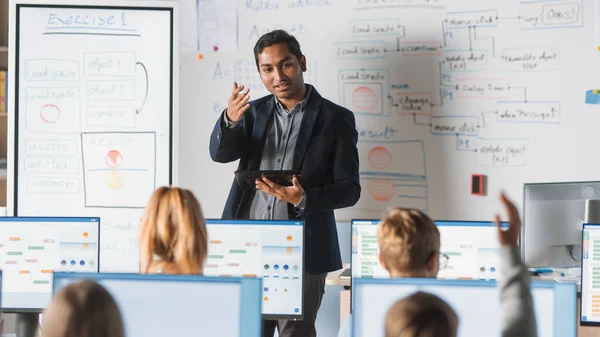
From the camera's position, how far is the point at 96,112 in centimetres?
447

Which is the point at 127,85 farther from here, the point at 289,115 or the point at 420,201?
the point at 420,201

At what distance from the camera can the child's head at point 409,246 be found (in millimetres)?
2080

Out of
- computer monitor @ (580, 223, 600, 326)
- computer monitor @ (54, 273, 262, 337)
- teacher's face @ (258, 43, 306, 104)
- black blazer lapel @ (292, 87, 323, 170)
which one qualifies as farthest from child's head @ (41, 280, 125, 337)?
teacher's face @ (258, 43, 306, 104)

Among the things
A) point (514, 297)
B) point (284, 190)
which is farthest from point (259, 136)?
point (514, 297)

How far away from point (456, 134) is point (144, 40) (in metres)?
1.77

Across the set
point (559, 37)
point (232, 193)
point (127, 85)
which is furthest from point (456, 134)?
point (127, 85)

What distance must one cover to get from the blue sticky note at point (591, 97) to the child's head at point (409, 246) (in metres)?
2.52

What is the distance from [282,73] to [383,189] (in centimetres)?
123

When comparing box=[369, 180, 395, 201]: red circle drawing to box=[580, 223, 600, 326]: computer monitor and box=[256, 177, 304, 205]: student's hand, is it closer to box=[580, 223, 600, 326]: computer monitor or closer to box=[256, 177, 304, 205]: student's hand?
box=[256, 177, 304, 205]: student's hand

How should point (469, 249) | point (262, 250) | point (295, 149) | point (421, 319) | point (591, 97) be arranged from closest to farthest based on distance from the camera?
point (421, 319) → point (262, 250) → point (469, 249) → point (295, 149) → point (591, 97)

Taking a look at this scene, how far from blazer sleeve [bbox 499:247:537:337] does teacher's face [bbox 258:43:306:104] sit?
6.60ft

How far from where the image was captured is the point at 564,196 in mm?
3355

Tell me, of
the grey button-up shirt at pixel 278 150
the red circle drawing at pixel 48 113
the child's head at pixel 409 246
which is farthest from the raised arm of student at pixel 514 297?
the red circle drawing at pixel 48 113

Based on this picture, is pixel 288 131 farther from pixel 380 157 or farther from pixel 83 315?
pixel 83 315
